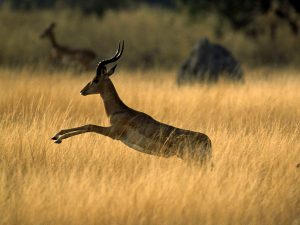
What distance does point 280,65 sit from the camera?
2122 cm

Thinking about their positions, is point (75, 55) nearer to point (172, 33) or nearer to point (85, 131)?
point (172, 33)

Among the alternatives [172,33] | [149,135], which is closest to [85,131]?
[149,135]

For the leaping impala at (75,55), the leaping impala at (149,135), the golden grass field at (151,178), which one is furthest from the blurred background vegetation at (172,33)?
the leaping impala at (149,135)

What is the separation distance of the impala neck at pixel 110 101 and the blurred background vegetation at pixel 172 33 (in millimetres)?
12271

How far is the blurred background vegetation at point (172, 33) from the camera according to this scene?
72.1 ft

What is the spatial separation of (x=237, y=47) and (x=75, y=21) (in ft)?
20.4

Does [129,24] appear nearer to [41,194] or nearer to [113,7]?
[113,7]

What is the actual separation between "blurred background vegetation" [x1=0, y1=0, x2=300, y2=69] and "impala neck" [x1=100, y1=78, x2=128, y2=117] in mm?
12271

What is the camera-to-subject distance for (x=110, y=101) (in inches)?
321

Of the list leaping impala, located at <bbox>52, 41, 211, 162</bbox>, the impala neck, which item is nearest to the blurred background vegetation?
the impala neck

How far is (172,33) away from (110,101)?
17456 millimetres

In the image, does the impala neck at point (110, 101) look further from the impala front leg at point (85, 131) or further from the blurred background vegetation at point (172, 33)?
the blurred background vegetation at point (172, 33)

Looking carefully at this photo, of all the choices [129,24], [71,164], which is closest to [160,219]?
Result: [71,164]

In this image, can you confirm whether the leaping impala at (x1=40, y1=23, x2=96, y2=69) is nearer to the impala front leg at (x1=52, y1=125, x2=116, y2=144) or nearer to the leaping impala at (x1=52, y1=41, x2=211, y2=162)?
the leaping impala at (x1=52, y1=41, x2=211, y2=162)
